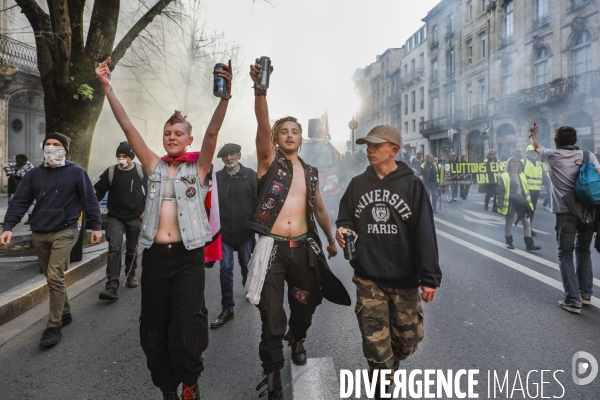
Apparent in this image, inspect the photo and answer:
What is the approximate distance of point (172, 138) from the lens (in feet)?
8.53

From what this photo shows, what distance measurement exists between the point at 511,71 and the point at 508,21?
118 inches

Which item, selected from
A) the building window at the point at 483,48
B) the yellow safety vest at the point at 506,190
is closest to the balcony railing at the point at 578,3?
the building window at the point at 483,48

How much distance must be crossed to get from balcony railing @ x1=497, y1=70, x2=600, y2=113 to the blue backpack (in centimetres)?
1903

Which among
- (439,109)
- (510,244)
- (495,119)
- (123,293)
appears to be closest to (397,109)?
(439,109)

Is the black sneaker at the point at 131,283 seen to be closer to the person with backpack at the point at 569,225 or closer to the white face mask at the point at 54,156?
the white face mask at the point at 54,156

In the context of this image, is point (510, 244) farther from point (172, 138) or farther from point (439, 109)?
point (439, 109)

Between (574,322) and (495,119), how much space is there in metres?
28.6

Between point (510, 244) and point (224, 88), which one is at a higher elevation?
point (224, 88)

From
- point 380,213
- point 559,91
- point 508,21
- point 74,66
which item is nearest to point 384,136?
point 380,213

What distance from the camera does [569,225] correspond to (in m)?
4.43

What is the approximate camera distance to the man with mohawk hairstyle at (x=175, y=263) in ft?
8.21

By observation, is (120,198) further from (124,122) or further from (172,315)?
(172,315)

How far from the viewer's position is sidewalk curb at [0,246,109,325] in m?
4.25

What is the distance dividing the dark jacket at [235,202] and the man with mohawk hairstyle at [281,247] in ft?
4.85
